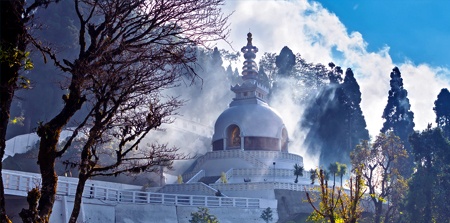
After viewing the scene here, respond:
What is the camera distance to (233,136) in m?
51.0

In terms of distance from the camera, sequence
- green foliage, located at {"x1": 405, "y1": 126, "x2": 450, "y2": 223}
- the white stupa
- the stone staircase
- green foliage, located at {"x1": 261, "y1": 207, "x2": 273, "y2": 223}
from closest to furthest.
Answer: green foliage, located at {"x1": 261, "y1": 207, "x2": 273, "y2": 223}
green foliage, located at {"x1": 405, "y1": 126, "x2": 450, "y2": 223}
the stone staircase
the white stupa

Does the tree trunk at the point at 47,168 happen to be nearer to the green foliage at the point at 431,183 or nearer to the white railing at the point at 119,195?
the white railing at the point at 119,195

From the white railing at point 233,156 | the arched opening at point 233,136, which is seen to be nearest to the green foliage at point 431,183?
the white railing at point 233,156

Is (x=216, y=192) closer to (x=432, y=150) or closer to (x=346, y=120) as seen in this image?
(x=432, y=150)

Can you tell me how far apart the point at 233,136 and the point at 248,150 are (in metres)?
3.02

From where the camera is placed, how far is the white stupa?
44.8 metres

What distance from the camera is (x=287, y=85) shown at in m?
81.1

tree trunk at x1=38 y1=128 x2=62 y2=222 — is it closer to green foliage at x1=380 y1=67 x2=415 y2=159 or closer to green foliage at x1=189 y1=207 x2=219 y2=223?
green foliage at x1=189 y1=207 x2=219 y2=223

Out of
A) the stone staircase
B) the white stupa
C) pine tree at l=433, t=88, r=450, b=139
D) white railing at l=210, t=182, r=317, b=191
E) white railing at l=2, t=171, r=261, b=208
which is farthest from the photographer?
pine tree at l=433, t=88, r=450, b=139

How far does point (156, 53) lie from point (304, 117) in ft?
217

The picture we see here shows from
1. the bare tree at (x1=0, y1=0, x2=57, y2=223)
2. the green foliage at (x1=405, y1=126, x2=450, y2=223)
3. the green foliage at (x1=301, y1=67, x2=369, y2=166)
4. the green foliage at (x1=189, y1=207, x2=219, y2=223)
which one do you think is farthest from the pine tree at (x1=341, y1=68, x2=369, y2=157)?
the bare tree at (x1=0, y1=0, x2=57, y2=223)

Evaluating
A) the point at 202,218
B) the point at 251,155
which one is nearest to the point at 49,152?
the point at 202,218

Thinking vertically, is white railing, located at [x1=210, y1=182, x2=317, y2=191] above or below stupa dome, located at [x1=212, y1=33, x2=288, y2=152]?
below

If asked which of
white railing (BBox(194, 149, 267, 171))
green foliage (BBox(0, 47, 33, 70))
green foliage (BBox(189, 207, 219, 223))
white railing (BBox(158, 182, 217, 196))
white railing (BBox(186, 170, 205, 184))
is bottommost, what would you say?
green foliage (BBox(189, 207, 219, 223))
